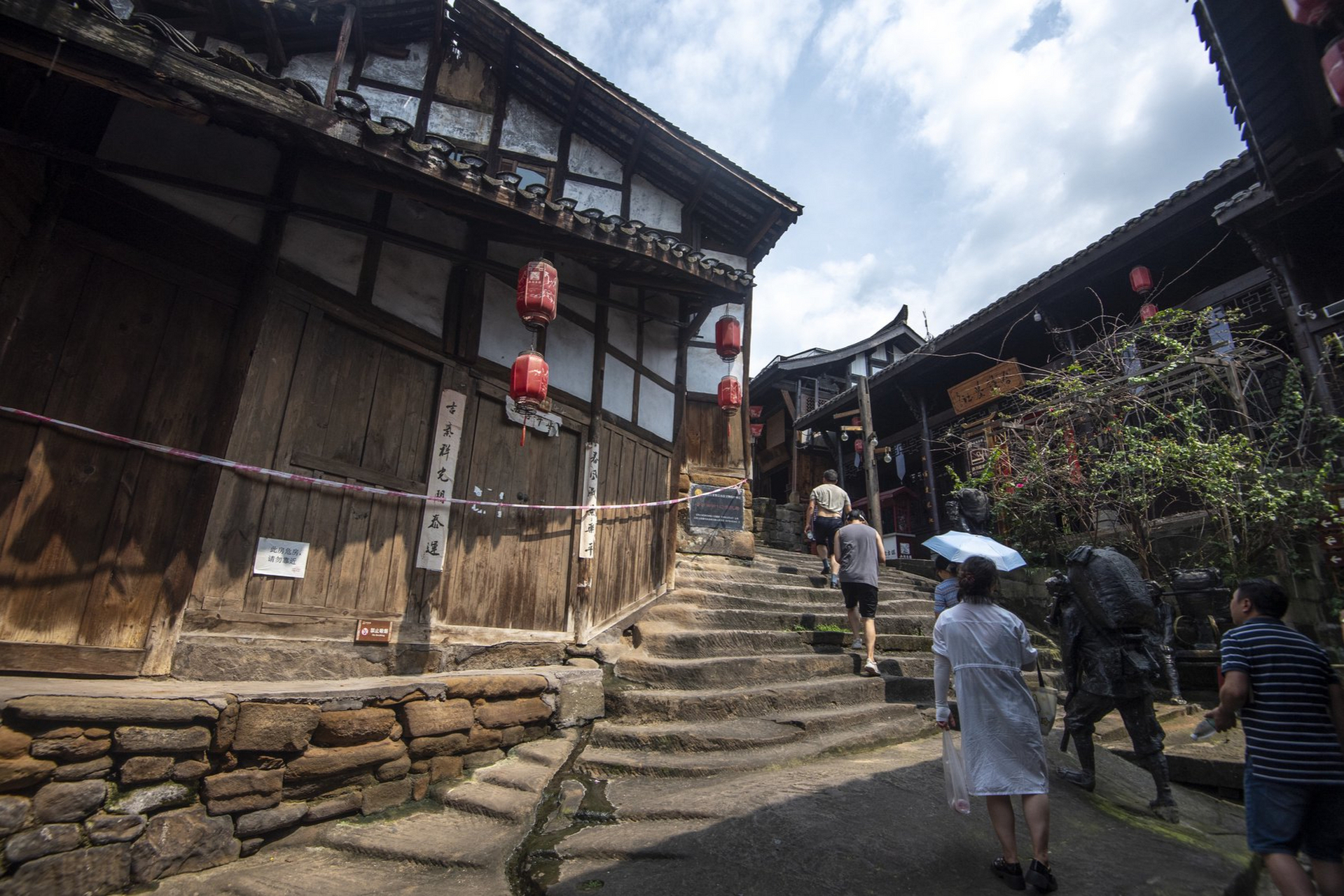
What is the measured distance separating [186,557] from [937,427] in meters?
15.5

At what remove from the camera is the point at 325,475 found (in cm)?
516

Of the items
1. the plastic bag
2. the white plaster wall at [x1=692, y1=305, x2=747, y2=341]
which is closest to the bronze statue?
the plastic bag

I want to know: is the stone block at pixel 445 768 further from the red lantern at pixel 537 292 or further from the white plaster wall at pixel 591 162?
the white plaster wall at pixel 591 162

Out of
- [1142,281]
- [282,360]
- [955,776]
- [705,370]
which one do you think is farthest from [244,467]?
[1142,281]

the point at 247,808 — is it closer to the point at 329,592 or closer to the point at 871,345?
the point at 329,592

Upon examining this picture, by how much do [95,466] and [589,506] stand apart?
4.31 metres

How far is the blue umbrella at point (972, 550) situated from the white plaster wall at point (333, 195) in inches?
228

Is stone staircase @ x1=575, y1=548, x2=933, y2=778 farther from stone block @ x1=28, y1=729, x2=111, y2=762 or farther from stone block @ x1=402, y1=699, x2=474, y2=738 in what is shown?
stone block @ x1=28, y1=729, x2=111, y2=762

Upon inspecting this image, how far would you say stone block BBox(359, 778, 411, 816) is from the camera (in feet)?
14.0

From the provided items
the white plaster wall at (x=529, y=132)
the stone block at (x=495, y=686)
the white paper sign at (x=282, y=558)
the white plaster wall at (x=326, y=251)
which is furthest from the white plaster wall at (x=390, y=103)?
the stone block at (x=495, y=686)

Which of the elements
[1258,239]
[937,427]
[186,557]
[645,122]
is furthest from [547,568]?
[937,427]

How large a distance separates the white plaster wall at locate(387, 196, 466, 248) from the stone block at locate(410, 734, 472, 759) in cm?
440

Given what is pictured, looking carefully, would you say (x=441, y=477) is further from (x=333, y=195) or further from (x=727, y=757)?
(x=727, y=757)

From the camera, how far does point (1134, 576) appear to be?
15.6 ft
